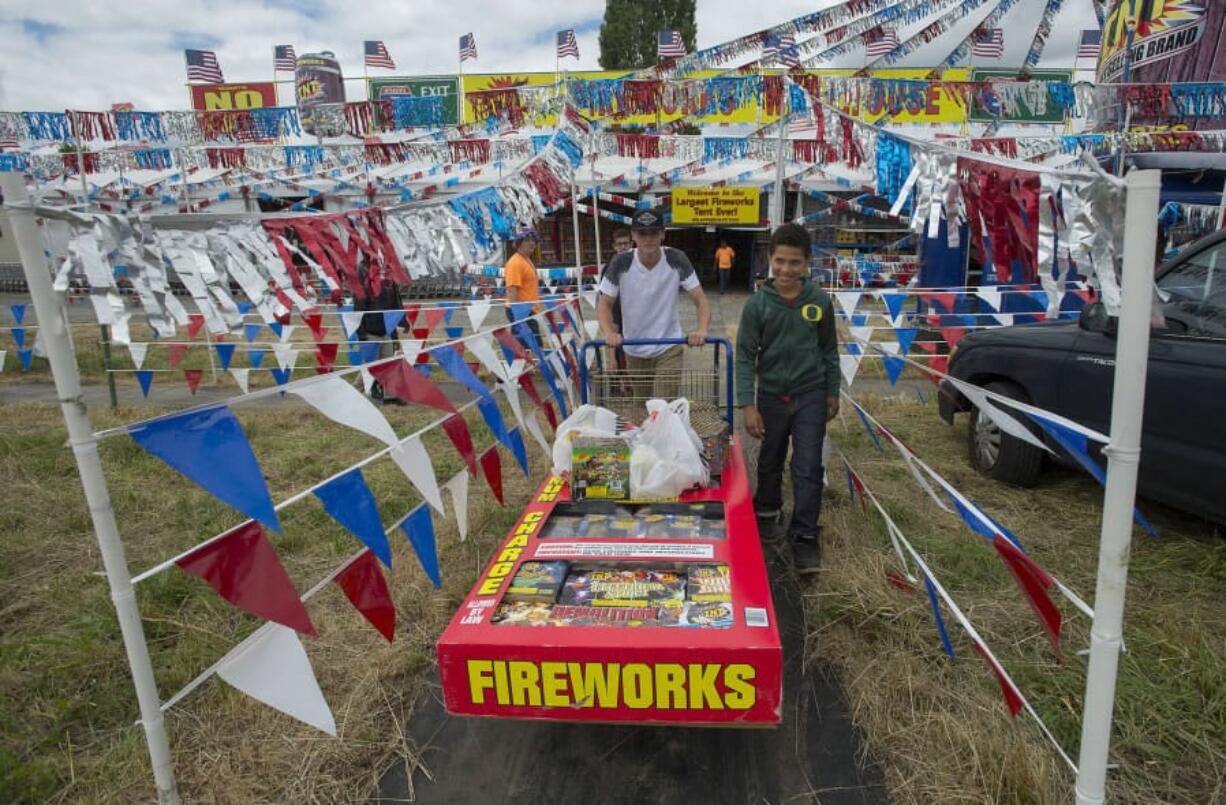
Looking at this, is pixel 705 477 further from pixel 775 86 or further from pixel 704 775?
pixel 775 86

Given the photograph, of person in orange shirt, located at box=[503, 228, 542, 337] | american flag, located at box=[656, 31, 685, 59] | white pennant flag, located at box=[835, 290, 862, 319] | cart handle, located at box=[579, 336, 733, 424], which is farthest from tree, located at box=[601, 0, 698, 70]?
cart handle, located at box=[579, 336, 733, 424]

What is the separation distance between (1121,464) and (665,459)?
2.14 m

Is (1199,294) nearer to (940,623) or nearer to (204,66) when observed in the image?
(940,623)

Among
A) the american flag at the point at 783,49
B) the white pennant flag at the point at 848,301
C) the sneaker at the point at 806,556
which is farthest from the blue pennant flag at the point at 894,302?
the sneaker at the point at 806,556

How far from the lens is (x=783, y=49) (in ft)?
31.1

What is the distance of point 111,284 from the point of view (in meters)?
1.63

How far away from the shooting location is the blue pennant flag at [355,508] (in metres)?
2.33

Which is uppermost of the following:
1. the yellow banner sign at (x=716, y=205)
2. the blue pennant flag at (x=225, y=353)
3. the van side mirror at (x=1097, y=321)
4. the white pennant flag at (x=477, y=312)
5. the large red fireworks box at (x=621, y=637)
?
the yellow banner sign at (x=716, y=205)

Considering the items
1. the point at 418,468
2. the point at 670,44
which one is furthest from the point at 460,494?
the point at 670,44

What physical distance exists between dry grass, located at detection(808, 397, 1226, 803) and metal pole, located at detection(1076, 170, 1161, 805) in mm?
540

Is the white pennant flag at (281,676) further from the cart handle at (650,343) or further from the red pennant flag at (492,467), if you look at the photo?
the cart handle at (650,343)

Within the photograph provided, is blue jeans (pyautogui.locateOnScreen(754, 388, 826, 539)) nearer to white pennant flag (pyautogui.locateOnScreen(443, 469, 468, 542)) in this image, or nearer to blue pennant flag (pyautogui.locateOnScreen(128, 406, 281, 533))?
white pennant flag (pyautogui.locateOnScreen(443, 469, 468, 542))

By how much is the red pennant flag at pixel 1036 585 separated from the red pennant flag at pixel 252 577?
7.17ft

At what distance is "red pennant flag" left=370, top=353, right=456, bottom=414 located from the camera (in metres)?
2.76
